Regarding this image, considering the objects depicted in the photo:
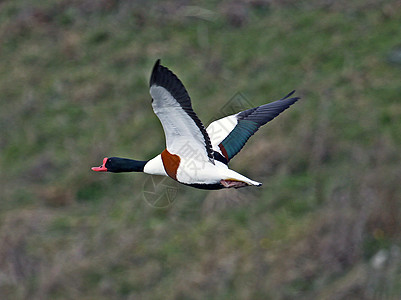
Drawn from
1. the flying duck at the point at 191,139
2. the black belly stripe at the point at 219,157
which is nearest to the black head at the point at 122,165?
the flying duck at the point at 191,139

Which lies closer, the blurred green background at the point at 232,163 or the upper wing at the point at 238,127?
the upper wing at the point at 238,127

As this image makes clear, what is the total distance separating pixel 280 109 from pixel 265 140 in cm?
603

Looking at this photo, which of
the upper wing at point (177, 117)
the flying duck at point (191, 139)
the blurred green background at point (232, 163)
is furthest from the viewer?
the blurred green background at point (232, 163)

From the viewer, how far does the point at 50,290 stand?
12.2 metres

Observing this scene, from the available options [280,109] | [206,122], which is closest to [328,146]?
[206,122]

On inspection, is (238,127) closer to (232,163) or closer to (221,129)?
(221,129)

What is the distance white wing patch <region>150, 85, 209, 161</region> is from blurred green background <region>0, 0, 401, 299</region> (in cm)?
98

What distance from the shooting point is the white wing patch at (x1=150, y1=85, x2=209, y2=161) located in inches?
243

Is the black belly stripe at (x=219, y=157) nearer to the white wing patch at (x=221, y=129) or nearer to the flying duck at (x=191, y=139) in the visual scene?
the flying duck at (x=191, y=139)

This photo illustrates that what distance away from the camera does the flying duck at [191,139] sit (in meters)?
6.11

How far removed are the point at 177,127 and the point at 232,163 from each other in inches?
258

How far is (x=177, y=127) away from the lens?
21.7 ft

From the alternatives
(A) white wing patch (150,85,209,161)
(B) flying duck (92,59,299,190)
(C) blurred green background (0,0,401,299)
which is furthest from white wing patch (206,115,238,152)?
(A) white wing patch (150,85,209,161)

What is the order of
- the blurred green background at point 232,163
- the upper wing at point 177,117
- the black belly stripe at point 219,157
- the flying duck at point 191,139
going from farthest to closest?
1. the blurred green background at point 232,163
2. the black belly stripe at point 219,157
3. the flying duck at point 191,139
4. the upper wing at point 177,117
